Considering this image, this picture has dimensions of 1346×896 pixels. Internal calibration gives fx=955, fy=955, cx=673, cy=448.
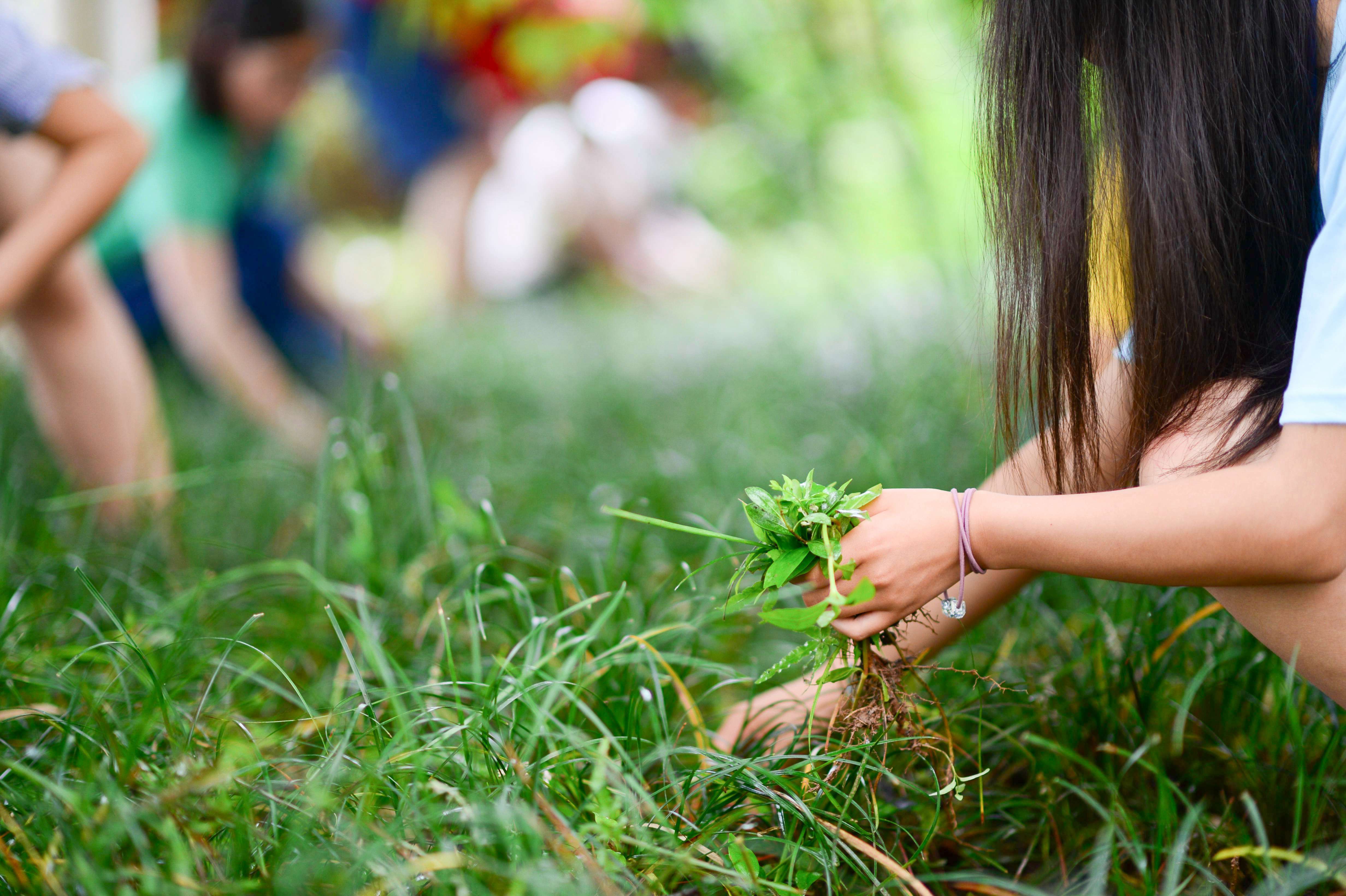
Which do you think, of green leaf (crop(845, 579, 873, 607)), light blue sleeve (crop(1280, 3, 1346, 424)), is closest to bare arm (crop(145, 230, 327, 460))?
green leaf (crop(845, 579, 873, 607))

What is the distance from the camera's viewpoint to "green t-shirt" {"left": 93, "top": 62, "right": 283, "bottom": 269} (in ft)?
9.23

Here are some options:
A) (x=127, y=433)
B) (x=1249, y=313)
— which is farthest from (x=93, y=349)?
(x=1249, y=313)

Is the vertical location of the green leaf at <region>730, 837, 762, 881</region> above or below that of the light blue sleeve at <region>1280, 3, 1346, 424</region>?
below

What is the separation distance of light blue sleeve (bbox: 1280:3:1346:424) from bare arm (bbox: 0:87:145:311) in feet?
5.42

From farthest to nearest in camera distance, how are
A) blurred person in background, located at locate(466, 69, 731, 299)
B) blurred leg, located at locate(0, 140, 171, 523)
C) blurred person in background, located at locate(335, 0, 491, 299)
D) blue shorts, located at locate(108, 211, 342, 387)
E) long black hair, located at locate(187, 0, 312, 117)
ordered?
blurred person in background, located at locate(466, 69, 731, 299) < blurred person in background, located at locate(335, 0, 491, 299) < blue shorts, located at locate(108, 211, 342, 387) < long black hair, located at locate(187, 0, 312, 117) < blurred leg, located at locate(0, 140, 171, 523)

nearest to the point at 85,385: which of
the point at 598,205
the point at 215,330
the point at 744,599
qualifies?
the point at 215,330

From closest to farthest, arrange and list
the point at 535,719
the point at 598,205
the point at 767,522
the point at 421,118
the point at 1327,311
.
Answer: the point at 1327,311
the point at 767,522
the point at 535,719
the point at 421,118
the point at 598,205

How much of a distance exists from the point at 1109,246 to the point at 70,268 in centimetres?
178

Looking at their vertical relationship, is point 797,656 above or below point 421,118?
below

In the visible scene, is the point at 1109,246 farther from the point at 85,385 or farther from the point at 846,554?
the point at 85,385

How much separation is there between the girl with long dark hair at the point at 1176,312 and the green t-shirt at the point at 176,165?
2.58m

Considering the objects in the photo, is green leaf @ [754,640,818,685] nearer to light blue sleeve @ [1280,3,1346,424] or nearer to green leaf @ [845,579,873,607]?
green leaf @ [845,579,873,607]

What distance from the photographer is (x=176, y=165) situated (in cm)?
280

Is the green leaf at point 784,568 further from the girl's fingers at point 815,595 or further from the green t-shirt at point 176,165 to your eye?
the green t-shirt at point 176,165
